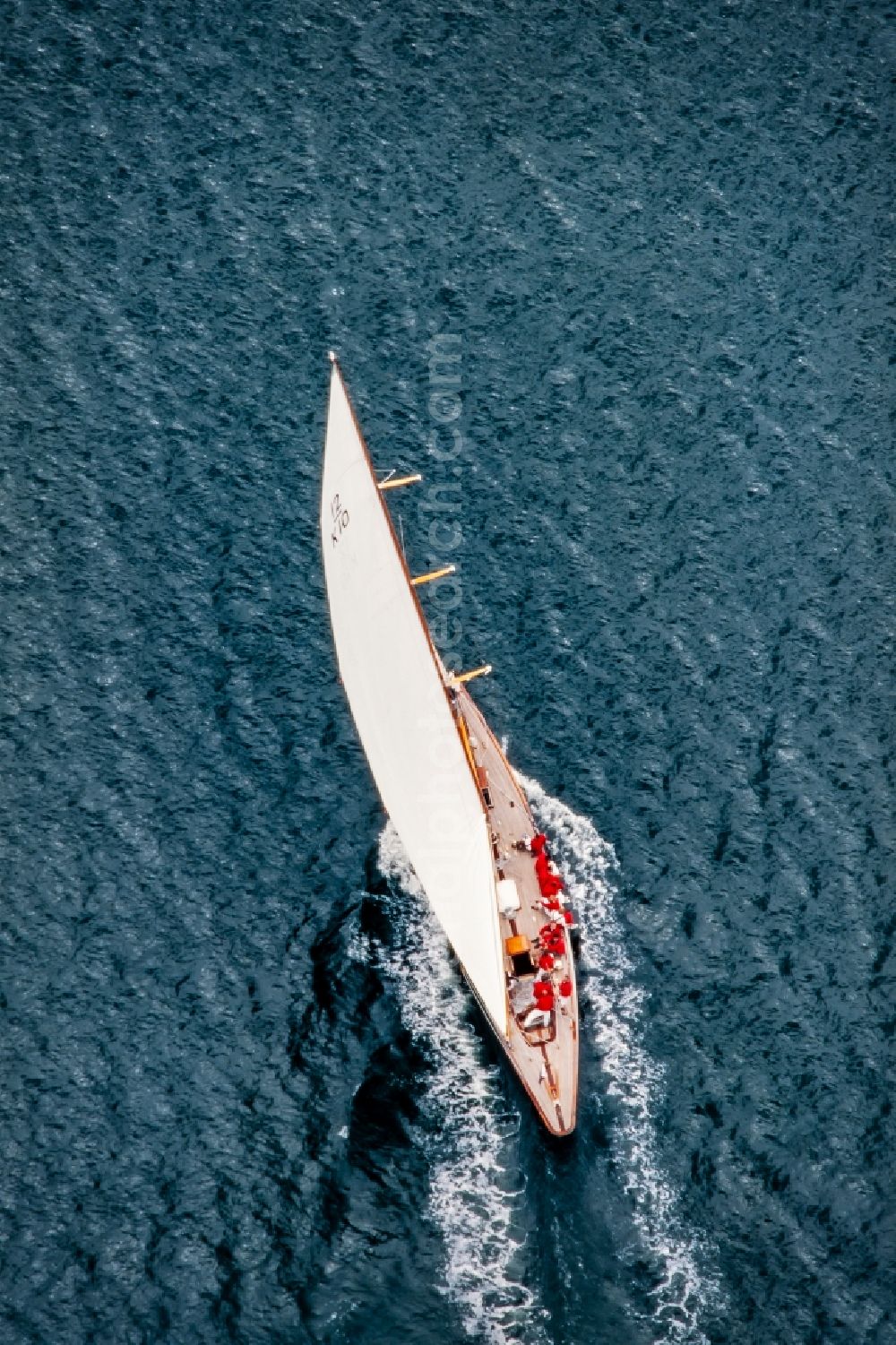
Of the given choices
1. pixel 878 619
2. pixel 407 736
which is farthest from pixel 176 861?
pixel 878 619

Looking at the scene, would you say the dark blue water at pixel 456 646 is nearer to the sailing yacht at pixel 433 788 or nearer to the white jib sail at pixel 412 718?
the sailing yacht at pixel 433 788

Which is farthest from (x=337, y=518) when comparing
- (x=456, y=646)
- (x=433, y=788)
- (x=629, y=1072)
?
(x=629, y=1072)

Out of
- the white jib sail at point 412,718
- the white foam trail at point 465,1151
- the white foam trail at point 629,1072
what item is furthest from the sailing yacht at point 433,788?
the white foam trail at point 465,1151

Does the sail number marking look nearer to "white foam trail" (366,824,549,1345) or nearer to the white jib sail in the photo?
the white jib sail

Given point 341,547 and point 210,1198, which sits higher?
point 341,547

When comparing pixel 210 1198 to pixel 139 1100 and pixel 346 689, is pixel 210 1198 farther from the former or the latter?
pixel 346 689

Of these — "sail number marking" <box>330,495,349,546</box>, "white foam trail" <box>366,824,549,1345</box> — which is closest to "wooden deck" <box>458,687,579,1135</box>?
"white foam trail" <box>366,824,549,1345</box>

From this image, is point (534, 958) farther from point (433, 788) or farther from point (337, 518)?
point (337, 518)
